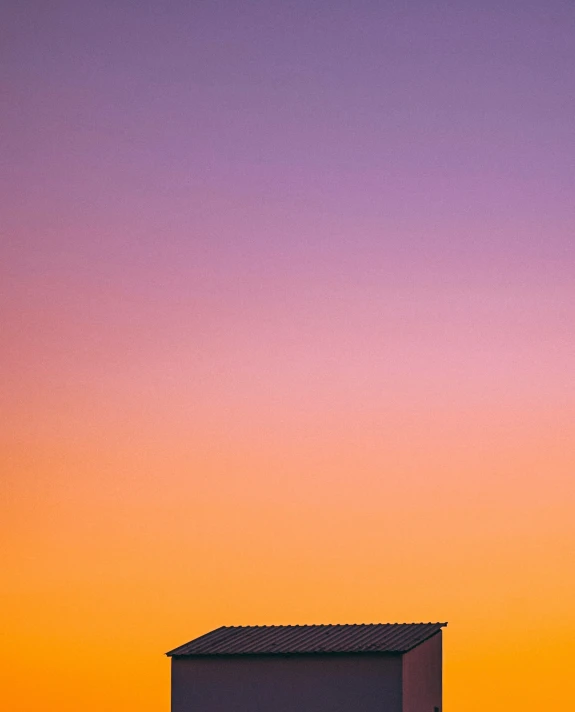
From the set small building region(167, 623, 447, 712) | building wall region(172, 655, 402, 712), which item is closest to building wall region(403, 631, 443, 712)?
small building region(167, 623, 447, 712)

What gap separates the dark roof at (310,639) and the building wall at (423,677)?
45 cm

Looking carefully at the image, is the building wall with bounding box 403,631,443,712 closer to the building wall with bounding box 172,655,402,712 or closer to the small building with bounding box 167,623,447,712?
the small building with bounding box 167,623,447,712

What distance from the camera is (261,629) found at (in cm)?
5553

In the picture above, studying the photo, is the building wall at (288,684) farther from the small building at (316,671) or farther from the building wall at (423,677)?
the building wall at (423,677)

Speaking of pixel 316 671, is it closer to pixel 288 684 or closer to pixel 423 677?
pixel 288 684

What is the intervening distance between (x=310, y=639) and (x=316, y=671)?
219 cm

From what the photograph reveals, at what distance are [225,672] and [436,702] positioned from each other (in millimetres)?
7880

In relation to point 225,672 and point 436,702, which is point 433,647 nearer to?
point 436,702

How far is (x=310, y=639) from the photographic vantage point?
5312 centimetres

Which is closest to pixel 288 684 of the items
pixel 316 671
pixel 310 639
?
pixel 316 671

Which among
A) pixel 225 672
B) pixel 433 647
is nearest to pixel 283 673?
pixel 225 672

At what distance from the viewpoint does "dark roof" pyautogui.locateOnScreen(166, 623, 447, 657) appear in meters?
51.4

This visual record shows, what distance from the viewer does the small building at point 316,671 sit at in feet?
165

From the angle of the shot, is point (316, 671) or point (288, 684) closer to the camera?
point (316, 671)
